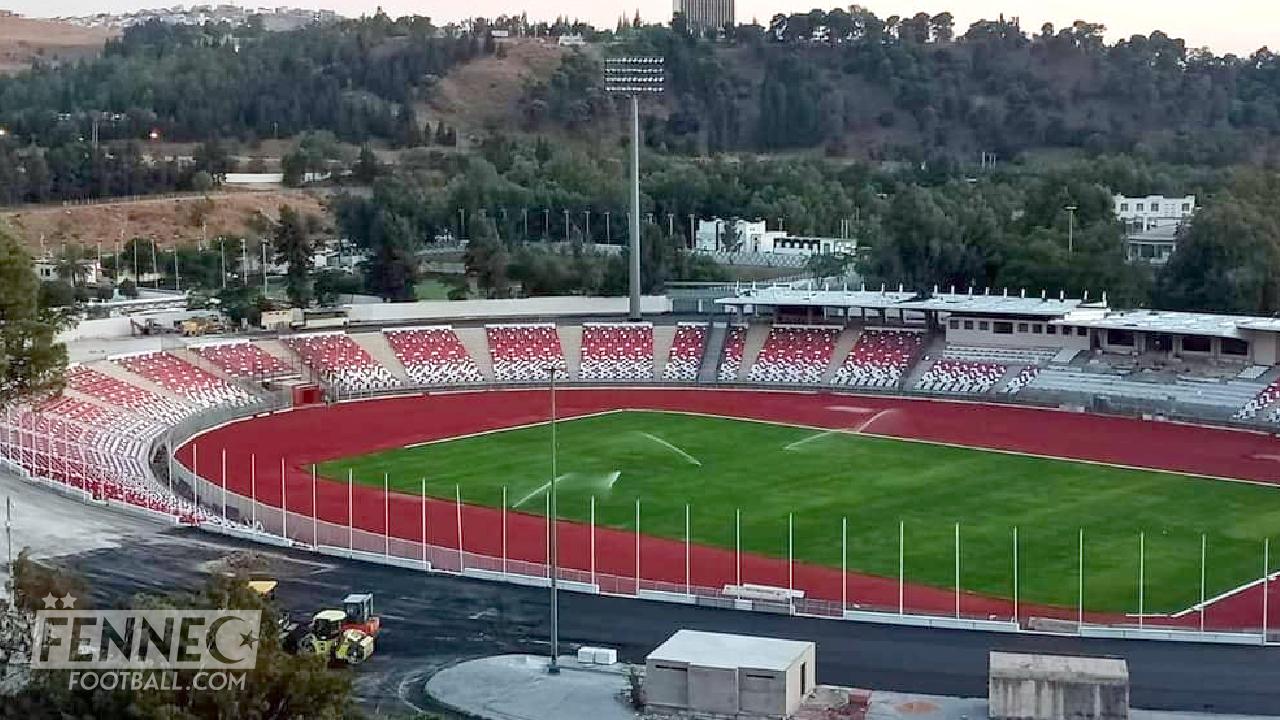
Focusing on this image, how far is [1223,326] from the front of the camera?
55906 mm

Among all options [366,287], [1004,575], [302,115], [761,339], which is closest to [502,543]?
[1004,575]

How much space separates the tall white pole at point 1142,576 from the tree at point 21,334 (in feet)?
62.3

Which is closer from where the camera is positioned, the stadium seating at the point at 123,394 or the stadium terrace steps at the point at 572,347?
the stadium seating at the point at 123,394

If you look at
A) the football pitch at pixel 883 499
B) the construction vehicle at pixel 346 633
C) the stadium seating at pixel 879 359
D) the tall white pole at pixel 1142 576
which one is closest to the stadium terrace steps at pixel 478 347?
the football pitch at pixel 883 499

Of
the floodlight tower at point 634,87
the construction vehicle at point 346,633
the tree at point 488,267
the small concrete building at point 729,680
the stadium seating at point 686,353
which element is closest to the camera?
the small concrete building at point 729,680

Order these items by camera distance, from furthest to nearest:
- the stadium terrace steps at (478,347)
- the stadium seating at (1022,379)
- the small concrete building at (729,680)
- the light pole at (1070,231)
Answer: the light pole at (1070,231)
the stadium terrace steps at (478,347)
the stadium seating at (1022,379)
the small concrete building at (729,680)

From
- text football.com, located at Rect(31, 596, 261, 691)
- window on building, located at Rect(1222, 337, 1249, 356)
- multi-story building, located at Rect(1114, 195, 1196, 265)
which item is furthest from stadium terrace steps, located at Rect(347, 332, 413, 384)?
text football.com, located at Rect(31, 596, 261, 691)

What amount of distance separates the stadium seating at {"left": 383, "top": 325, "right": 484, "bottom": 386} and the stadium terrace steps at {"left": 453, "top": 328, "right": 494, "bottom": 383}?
0.65 feet

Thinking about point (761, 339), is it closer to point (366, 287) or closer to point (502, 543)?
point (366, 287)

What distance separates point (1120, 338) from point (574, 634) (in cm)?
3700

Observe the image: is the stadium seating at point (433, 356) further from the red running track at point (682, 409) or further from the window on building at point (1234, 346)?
the window on building at point (1234, 346)

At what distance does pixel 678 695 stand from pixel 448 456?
88.0 feet

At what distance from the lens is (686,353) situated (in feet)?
213

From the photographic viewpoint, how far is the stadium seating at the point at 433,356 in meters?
62.8
